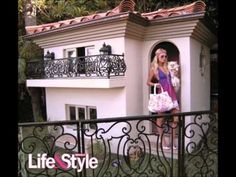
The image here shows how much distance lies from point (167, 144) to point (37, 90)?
323cm

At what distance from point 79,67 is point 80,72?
9 centimetres

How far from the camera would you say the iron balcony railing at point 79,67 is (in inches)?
160

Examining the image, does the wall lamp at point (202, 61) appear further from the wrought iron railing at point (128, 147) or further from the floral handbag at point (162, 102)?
the wrought iron railing at point (128, 147)

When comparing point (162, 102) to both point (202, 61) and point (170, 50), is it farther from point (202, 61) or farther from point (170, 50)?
point (202, 61)

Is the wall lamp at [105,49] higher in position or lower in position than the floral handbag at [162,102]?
higher

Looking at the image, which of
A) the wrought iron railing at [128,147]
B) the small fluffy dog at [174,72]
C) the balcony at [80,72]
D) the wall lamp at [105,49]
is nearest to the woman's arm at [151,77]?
the small fluffy dog at [174,72]

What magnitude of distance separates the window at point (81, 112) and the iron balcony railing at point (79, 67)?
570 mm

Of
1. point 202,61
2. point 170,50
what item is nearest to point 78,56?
point 170,50

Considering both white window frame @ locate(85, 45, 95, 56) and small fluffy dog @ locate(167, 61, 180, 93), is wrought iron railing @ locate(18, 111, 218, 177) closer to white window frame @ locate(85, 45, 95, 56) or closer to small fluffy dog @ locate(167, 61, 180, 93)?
small fluffy dog @ locate(167, 61, 180, 93)

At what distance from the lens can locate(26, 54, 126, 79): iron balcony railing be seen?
4059 mm

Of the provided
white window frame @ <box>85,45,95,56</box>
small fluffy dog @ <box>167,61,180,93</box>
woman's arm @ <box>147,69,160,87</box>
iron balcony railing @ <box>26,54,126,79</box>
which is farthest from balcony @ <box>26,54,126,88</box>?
small fluffy dog @ <box>167,61,180,93</box>

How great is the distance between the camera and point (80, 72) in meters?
4.52

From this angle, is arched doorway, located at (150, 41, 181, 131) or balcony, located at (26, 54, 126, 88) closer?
balcony, located at (26, 54, 126, 88)

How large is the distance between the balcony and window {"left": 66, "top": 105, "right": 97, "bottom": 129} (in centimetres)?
48
